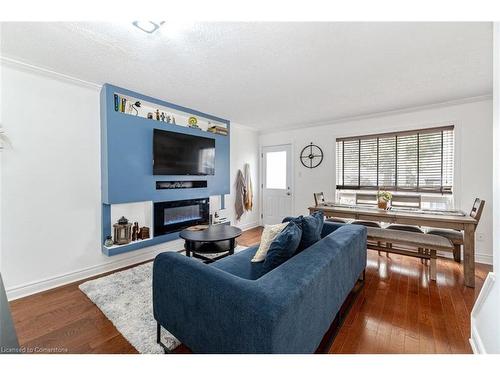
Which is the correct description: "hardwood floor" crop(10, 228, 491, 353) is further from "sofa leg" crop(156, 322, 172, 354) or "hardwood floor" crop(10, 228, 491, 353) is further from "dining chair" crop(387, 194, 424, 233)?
"dining chair" crop(387, 194, 424, 233)

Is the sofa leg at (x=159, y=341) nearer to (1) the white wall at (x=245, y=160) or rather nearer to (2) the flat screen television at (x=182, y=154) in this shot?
(2) the flat screen television at (x=182, y=154)

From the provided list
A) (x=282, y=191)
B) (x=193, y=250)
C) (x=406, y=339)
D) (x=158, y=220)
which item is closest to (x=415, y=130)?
(x=282, y=191)

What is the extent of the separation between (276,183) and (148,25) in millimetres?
4128

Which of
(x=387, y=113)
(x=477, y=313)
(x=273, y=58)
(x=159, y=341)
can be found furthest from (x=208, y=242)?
(x=387, y=113)

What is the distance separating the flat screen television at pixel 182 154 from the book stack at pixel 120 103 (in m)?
0.48

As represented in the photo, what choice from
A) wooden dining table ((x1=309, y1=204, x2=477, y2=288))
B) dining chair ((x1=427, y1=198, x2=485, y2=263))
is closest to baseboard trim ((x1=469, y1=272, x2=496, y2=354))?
wooden dining table ((x1=309, y1=204, x2=477, y2=288))

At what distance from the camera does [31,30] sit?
175cm

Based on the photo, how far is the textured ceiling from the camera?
175 centimetres

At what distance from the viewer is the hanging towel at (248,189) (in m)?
5.06

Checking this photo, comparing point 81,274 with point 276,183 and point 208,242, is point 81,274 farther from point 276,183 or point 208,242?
point 276,183

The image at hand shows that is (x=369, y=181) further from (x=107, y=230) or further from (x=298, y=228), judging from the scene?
(x=107, y=230)

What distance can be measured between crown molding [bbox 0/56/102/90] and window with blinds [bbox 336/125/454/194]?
4.22m

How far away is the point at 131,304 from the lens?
6.73ft

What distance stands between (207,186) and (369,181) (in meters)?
3.09
